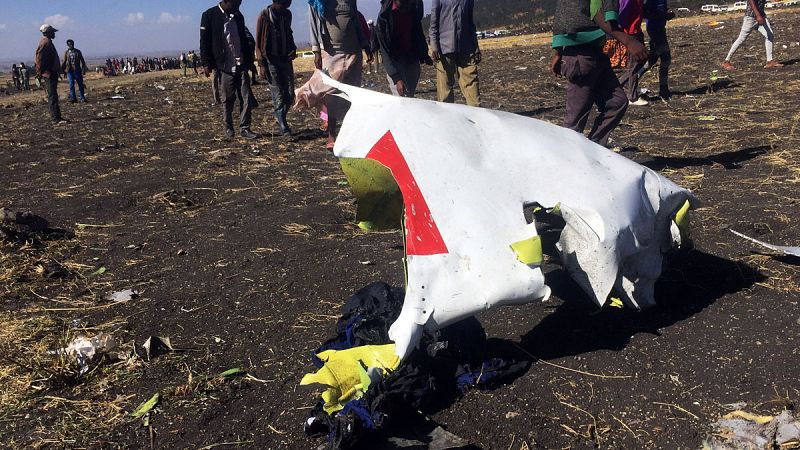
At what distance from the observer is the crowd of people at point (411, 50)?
4383 mm

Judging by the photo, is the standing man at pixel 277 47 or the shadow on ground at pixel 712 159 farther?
the standing man at pixel 277 47

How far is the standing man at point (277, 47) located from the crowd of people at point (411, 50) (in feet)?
0.04

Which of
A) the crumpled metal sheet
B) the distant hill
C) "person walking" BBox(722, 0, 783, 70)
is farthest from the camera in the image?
the distant hill

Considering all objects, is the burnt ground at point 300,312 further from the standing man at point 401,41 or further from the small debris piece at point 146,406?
the standing man at point 401,41

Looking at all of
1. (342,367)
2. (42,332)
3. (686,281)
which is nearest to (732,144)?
(686,281)

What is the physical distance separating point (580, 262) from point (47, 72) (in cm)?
1173

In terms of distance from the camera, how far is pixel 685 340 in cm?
267

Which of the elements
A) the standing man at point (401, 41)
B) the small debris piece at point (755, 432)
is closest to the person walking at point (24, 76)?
the standing man at point (401, 41)

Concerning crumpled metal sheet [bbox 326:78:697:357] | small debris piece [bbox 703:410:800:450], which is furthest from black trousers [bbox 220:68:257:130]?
small debris piece [bbox 703:410:800:450]

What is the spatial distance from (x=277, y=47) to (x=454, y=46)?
95.9 inches

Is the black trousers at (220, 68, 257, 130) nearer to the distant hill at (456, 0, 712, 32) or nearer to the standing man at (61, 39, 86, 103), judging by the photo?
the standing man at (61, 39, 86, 103)

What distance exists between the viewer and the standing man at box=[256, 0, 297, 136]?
734 cm

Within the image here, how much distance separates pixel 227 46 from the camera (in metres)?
7.38

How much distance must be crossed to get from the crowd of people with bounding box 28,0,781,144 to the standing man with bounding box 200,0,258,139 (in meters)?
0.01
